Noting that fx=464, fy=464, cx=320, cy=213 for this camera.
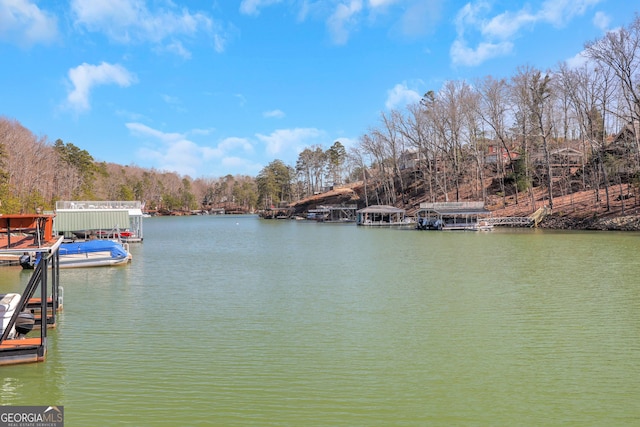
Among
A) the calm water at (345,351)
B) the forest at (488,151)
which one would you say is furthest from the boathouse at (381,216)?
the calm water at (345,351)

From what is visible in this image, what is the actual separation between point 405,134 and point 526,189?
27475mm

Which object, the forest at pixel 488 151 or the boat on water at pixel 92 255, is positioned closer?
the boat on water at pixel 92 255

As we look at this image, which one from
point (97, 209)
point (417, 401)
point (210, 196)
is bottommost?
point (417, 401)

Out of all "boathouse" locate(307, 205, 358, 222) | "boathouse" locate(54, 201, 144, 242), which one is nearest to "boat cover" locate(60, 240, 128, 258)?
"boathouse" locate(54, 201, 144, 242)

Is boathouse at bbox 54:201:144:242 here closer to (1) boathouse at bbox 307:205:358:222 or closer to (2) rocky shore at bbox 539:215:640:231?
(2) rocky shore at bbox 539:215:640:231

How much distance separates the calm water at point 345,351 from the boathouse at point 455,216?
37.5 m

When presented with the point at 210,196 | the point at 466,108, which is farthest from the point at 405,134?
the point at 210,196

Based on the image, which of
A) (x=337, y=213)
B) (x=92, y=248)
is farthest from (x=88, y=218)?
(x=337, y=213)

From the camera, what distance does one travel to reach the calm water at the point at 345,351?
7.98 meters

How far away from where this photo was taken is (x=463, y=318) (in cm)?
1396

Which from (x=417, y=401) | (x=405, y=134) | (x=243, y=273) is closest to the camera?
(x=417, y=401)

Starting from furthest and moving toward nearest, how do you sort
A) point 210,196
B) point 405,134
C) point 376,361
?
point 210,196 < point 405,134 < point 376,361

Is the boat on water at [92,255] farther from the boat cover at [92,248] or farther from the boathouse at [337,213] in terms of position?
the boathouse at [337,213]

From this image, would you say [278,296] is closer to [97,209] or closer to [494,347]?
[494,347]
